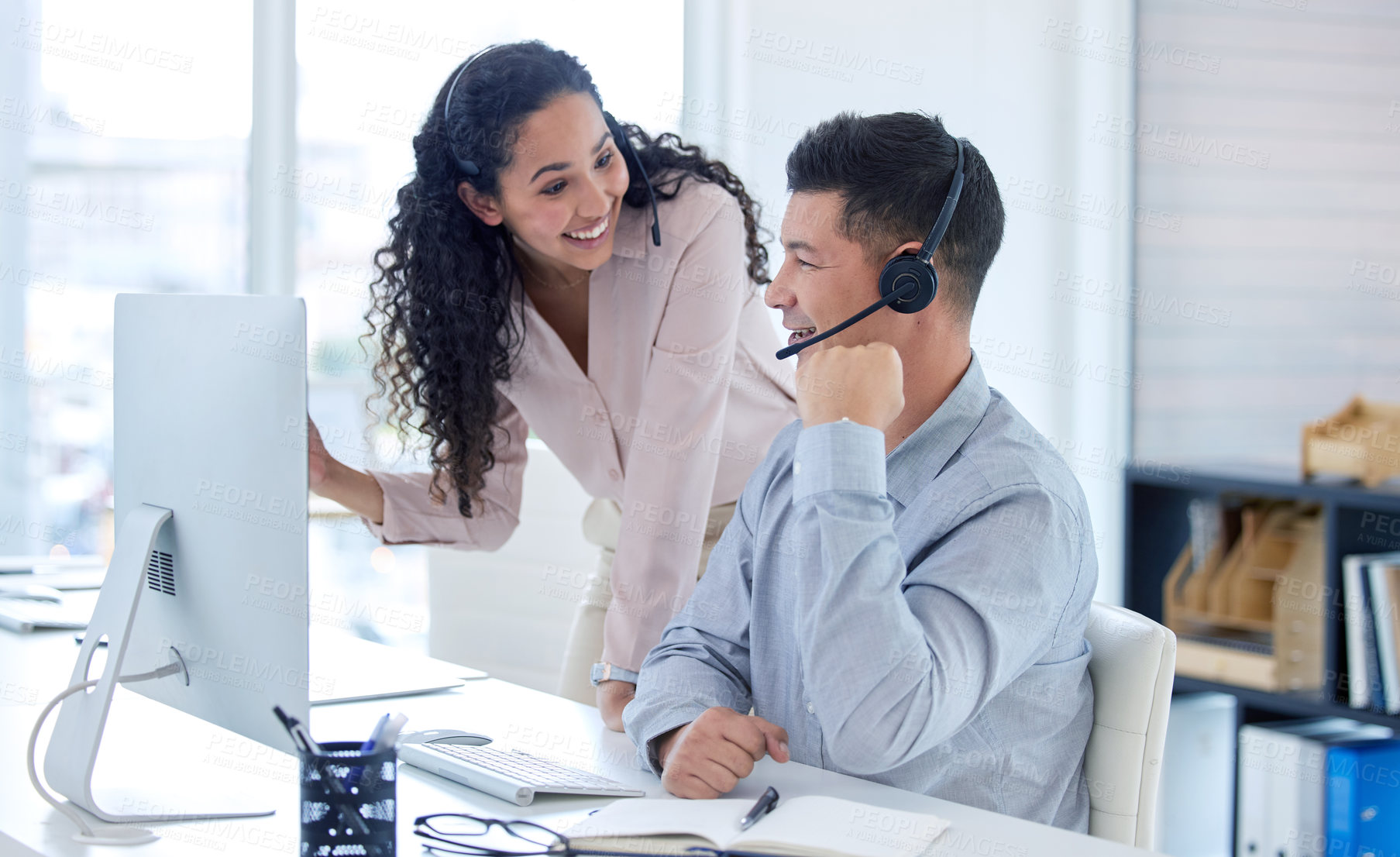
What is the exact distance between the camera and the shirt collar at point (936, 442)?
1.25m

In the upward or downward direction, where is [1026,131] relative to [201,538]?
upward

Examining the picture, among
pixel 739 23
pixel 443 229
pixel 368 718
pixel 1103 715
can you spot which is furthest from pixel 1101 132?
pixel 368 718

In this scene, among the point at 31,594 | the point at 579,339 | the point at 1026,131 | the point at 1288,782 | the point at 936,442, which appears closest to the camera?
the point at 936,442

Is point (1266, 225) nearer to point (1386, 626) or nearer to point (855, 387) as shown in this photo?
point (1386, 626)

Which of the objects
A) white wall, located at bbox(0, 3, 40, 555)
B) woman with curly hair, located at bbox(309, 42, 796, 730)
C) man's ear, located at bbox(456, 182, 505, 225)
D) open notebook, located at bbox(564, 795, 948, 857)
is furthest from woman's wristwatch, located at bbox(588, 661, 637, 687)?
white wall, located at bbox(0, 3, 40, 555)

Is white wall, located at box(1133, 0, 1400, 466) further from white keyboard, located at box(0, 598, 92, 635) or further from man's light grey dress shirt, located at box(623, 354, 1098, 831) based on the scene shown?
white keyboard, located at box(0, 598, 92, 635)

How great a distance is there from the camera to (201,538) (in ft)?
3.59

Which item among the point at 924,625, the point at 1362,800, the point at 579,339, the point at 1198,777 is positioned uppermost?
the point at 579,339

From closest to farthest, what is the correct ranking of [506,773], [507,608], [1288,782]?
1. [506,773]
2. [507,608]
3. [1288,782]

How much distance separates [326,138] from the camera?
3.15m

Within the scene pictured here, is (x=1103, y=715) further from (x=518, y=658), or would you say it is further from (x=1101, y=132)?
(x=1101, y=132)

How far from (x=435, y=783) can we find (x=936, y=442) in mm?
614

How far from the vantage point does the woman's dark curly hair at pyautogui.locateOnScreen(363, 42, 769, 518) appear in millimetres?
1757

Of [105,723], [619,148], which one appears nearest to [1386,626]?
[619,148]
